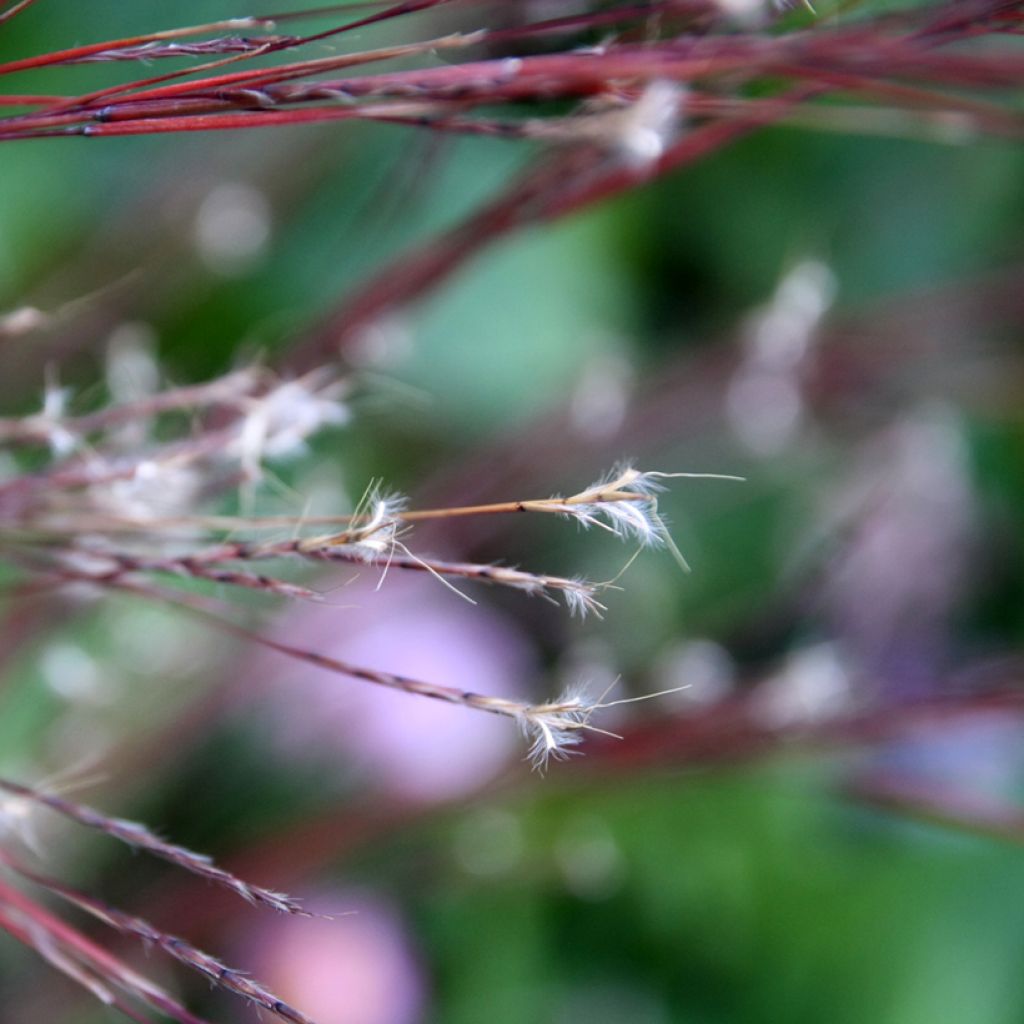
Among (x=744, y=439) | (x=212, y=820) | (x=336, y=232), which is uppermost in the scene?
(x=336, y=232)

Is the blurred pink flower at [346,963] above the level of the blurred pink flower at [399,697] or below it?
below

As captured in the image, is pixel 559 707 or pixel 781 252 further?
pixel 781 252

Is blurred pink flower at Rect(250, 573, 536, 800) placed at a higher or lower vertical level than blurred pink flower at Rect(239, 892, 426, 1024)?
higher

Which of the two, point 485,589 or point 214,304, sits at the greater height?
point 214,304

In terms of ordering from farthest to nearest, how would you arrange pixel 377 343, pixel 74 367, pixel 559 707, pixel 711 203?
pixel 711 203
pixel 74 367
pixel 377 343
pixel 559 707

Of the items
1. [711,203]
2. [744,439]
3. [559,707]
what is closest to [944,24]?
[559,707]

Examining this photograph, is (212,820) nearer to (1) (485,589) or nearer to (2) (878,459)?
(1) (485,589)

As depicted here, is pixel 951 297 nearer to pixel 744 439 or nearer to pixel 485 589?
pixel 744 439

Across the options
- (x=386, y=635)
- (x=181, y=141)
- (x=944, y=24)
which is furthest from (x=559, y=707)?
(x=181, y=141)

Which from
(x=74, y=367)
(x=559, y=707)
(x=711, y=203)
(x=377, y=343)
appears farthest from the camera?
(x=711, y=203)
